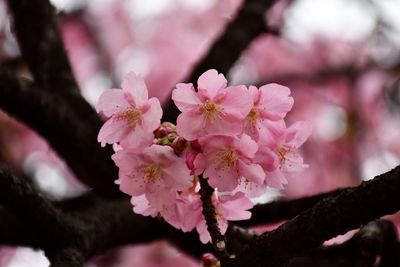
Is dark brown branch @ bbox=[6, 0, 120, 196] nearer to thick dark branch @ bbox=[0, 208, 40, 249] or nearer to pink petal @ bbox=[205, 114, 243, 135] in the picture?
thick dark branch @ bbox=[0, 208, 40, 249]

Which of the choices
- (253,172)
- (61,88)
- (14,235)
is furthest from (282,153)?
(61,88)

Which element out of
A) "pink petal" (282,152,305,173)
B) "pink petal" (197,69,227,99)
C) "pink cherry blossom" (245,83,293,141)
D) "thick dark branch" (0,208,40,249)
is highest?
"pink petal" (197,69,227,99)

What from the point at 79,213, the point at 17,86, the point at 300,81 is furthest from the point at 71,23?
the point at 79,213

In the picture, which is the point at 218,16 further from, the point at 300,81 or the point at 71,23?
the point at 300,81

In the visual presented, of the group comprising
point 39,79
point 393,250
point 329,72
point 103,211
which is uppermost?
point 39,79

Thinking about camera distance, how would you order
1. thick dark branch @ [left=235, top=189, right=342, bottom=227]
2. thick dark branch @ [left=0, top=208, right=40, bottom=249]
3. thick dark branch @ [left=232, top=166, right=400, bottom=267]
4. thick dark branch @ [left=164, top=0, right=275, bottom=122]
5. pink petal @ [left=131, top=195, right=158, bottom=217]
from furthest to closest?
1. thick dark branch @ [left=164, top=0, right=275, bottom=122]
2. thick dark branch @ [left=0, top=208, right=40, bottom=249]
3. thick dark branch @ [left=235, top=189, right=342, bottom=227]
4. pink petal @ [left=131, top=195, right=158, bottom=217]
5. thick dark branch @ [left=232, top=166, right=400, bottom=267]

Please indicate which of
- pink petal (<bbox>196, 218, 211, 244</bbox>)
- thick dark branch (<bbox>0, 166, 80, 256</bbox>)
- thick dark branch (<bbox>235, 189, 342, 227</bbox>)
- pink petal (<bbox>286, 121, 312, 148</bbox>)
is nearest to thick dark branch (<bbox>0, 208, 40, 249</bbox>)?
thick dark branch (<bbox>0, 166, 80, 256</bbox>)

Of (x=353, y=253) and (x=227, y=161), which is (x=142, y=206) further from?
(x=353, y=253)
